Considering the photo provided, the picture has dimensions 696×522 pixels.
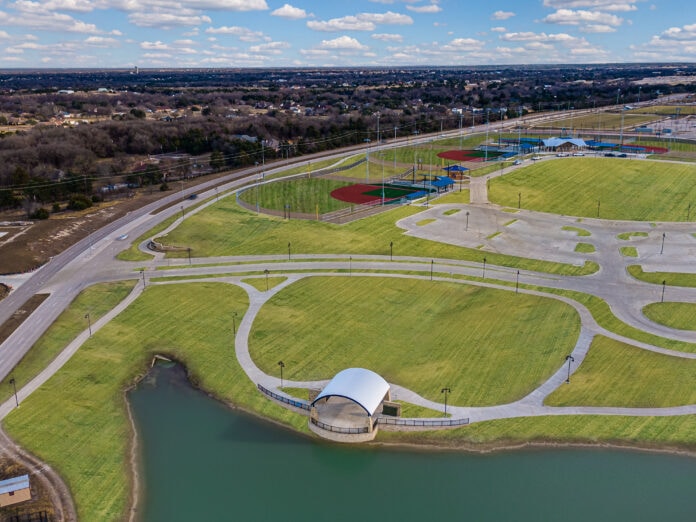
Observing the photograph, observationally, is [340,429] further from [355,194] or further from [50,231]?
[355,194]

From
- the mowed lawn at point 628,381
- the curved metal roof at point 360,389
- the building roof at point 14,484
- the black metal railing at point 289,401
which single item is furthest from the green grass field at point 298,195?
the building roof at point 14,484

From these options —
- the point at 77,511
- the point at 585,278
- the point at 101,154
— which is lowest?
the point at 77,511

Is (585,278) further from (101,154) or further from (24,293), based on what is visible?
(101,154)

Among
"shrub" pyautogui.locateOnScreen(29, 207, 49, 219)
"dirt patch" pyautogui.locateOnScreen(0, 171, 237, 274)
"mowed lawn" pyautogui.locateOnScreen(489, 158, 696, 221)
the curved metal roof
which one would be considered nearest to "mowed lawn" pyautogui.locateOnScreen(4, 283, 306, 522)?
the curved metal roof

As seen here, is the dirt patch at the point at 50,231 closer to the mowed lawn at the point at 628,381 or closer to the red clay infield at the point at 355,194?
the red clay infield at the point at 355,194


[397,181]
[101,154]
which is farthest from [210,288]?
[101,154]

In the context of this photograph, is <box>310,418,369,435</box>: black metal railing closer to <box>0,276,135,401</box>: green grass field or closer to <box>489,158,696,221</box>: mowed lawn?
<box>0,276,135,401</box>: green grass field

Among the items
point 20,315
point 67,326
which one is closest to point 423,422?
point 67,326
